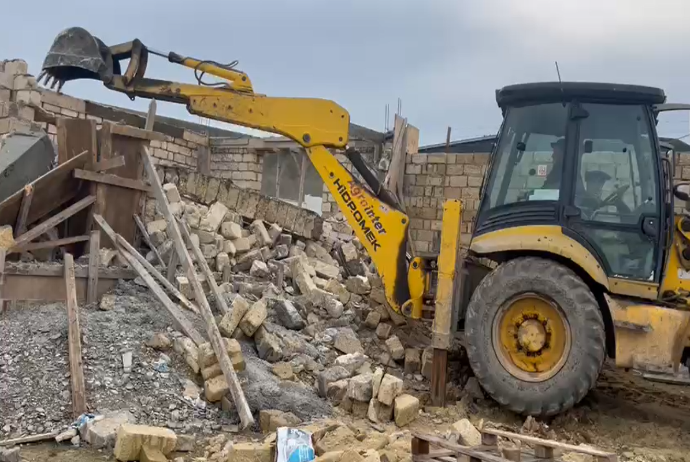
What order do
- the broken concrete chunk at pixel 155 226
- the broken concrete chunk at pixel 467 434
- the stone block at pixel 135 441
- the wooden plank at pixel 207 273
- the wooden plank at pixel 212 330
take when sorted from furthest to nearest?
the broken concrete chunk at pixel 155 226, the wooden plank at pixel 207 273, the wooden plank at pixel 212 330, the broken concrete chunk at pixel 467 434, the stone block at pixel 135 441

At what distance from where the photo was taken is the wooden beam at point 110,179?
671cm

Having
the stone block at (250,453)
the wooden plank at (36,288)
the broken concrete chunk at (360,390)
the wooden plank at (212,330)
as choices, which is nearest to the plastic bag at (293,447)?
A: the stone block at (250,453)

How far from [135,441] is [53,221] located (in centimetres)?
307

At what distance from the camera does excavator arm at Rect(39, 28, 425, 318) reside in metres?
6.32

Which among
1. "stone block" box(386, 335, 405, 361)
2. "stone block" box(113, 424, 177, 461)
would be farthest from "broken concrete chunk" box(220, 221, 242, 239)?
"stone block" box(113, 424, 177, 461)

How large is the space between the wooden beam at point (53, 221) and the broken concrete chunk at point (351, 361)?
3003 mm

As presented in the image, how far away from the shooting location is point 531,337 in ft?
17.8

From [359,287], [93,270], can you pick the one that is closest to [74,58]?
[93,270]

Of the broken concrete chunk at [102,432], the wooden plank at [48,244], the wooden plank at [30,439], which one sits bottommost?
the wooden plank at [30,439]

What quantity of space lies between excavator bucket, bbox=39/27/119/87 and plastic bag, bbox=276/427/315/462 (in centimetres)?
397

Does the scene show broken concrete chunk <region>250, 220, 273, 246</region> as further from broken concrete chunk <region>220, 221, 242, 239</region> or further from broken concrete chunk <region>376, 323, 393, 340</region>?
broken concrete chunk <region>376, 323, 393, 340</region>

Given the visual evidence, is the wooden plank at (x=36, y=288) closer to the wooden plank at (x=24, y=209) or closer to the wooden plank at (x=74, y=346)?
the wooden plank at (x=74, y=346)

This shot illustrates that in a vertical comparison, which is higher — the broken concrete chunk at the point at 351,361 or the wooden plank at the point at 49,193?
the wooden plank at the point at 49,193

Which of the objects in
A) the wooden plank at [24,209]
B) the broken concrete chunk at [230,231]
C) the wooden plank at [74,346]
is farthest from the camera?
the broken concrete chunk at [230,231]
